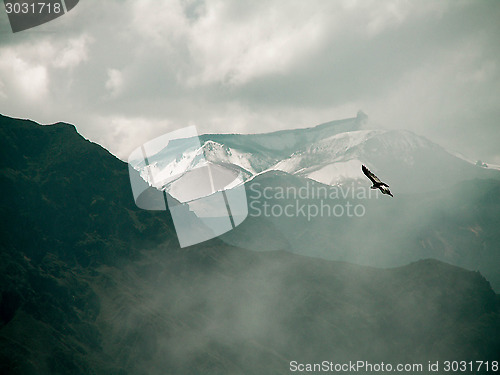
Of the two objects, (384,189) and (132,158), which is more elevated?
(132,158)

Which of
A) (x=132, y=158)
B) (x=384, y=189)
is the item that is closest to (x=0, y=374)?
(x=132, y=158)

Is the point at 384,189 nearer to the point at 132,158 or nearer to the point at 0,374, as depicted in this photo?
the point at 132,158

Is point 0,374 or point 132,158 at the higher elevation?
point 132,158

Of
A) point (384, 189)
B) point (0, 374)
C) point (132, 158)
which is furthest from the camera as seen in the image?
point (0, 374)

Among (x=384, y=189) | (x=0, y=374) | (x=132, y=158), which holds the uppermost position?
(x=132, y=158)

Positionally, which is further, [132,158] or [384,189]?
[132,158]

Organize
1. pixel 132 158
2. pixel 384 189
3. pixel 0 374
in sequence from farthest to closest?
pixel 0 374 < pixel 132 158 < pixel 384 189

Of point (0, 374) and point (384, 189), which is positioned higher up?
point (384, 189)
